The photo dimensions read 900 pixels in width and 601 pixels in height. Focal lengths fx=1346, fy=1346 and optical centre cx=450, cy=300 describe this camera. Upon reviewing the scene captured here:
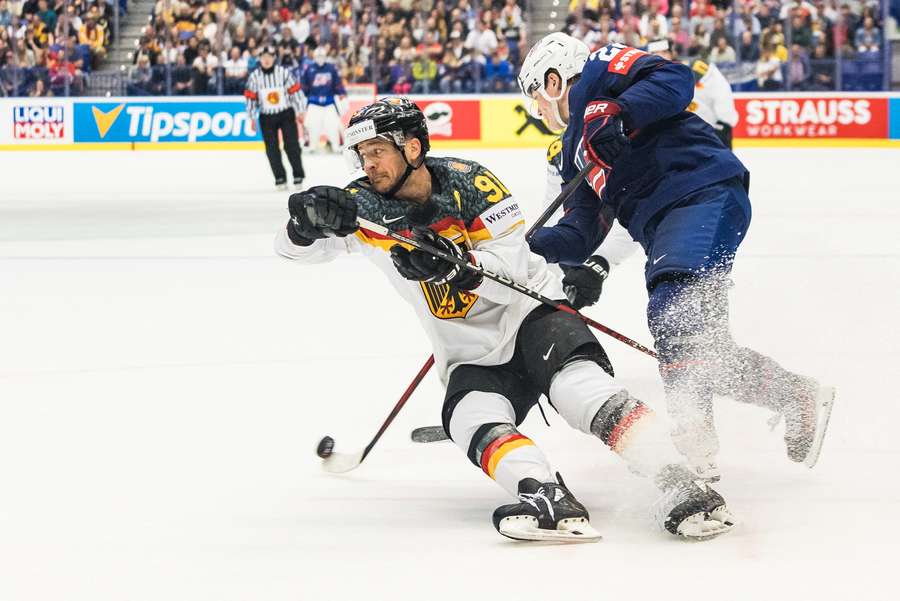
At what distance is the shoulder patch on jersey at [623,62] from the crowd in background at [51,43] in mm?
14874

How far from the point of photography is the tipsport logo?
16875mm

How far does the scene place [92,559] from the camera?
2570 millimetres

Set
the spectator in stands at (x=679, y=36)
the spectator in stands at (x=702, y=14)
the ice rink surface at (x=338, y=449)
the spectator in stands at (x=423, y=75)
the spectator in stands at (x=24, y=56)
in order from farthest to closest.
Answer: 1. the spectator in stands at (x=24, y=56)
2. the spectator in stands at (x=423, y=75)
3. the spectator in stands at (x=679, y=36)
4. the spectator in stands at (x=702, y=14)
5. the ice rink surface at (x=338, y=449)

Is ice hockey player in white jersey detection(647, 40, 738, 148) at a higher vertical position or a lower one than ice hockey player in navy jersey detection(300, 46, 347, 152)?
higher

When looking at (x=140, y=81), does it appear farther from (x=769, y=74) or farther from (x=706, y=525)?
(x=706, y=525)

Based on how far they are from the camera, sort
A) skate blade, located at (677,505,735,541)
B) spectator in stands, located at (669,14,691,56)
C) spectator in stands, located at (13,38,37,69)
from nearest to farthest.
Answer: skate blade, located at (677,505,735,541) < spectator in stands, located at (669,14,691,56) < spectator in stands, located at (13,38,37,69)

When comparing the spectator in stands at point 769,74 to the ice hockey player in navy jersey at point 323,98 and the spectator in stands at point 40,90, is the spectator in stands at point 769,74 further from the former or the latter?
the spectator in stands at point 40,90

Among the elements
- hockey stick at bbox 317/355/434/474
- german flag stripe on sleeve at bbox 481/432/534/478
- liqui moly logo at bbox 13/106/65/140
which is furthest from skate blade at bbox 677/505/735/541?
liqui moly logo at bbox 13/106/65/140

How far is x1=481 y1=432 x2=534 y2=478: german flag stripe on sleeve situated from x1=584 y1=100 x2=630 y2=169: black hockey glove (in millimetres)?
721

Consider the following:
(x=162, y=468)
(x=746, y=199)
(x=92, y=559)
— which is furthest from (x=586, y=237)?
(x=92, y=559)

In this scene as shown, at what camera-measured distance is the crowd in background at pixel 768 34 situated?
15.6m

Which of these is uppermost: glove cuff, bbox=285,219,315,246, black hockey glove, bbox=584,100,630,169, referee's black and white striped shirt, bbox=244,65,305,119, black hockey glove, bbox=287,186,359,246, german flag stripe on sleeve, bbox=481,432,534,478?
black hockey glove, bbox=584,100,630,169

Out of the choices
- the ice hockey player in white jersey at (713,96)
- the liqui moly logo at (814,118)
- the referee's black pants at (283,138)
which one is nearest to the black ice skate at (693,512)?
the ice hockey player in white jersey at (713,96)

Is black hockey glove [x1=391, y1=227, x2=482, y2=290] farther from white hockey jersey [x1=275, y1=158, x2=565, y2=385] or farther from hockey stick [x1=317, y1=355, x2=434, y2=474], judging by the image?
hockey stick [x1=317, y1=355, x2=434, y2=474]
